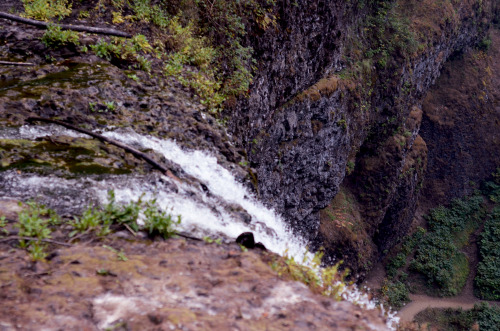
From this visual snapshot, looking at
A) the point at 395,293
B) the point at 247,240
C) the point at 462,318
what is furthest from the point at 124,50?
the point at 462,318

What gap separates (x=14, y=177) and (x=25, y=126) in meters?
1.30

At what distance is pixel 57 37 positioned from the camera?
645cm

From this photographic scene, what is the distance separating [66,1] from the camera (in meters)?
7.82

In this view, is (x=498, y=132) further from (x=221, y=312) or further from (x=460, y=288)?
(x=221, y=312)

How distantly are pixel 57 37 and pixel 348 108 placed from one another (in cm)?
1450

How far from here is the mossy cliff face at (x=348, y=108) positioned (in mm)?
12289

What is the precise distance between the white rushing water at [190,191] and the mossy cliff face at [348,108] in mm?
3926

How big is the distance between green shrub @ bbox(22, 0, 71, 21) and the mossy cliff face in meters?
4.87

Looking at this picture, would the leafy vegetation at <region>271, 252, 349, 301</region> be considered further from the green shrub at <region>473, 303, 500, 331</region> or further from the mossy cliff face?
the green shrub at <region>473, 303, 500, 331</region>

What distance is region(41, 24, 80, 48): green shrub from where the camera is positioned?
644 centimetres

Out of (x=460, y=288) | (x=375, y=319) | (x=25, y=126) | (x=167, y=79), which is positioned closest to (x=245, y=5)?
(x=167, y=79)

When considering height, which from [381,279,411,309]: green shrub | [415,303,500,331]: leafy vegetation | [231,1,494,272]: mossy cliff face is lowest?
[381,279,411,309]: green shrub

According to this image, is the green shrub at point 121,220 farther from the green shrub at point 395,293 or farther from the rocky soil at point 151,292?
the green shrub at point 395,293

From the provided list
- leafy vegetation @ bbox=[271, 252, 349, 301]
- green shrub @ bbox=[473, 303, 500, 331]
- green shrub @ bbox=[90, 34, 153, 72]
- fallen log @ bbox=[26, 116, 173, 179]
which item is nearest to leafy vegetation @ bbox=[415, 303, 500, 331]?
green shrub @ bbox=[473, 303, 500, 331]
